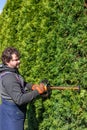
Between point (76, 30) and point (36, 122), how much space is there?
79.2 inches

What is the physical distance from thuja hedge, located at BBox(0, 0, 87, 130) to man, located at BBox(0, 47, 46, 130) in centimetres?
53

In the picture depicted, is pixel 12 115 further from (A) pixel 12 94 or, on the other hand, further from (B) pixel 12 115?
(A) pixel 12 94

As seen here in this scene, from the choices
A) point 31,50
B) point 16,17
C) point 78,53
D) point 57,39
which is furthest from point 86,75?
point 16,17

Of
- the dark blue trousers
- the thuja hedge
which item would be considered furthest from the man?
the thuja hedge

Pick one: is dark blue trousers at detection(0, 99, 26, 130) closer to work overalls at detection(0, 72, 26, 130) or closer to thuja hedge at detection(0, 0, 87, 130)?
work overalls at detection(0, 72, 26, 130)

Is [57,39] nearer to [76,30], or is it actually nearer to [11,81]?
[76,30]

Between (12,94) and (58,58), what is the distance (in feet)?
3.33

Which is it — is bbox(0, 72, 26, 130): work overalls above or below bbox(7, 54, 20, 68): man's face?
below

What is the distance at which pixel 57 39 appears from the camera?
561 centimetres

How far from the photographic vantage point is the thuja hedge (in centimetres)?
526

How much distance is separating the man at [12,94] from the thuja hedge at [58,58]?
0.53 m

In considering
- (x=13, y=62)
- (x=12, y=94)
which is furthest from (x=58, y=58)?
(x=12, y=94)

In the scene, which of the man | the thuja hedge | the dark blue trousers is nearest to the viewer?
the man

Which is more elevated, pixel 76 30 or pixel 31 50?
pixel 76 30
